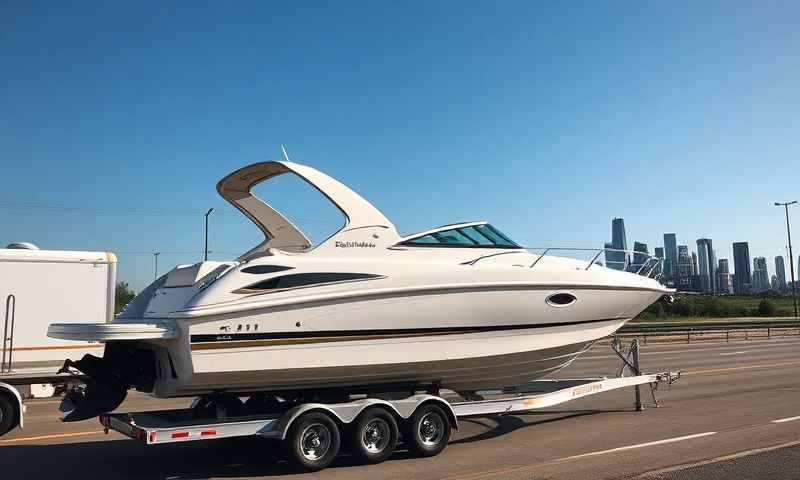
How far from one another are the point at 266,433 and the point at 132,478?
150 centimetres

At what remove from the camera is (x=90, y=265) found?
1186cm

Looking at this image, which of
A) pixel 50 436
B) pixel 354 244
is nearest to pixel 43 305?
pixel 50 436

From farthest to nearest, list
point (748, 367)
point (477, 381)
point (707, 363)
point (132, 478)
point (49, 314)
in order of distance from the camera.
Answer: point (707, 363), point (748, 367), point (49, 314), point (477, 381), point (132, 478)

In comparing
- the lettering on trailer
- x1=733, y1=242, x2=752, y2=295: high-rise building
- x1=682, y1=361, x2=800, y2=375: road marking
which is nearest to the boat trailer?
the lettering on trailer

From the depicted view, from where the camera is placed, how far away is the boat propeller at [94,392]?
762 cm

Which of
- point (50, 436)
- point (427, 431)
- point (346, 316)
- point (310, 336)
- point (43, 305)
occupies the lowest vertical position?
point (50, 436)

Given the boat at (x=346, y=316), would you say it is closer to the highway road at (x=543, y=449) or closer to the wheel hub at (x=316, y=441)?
the wheel hub at (x=316, y=441)

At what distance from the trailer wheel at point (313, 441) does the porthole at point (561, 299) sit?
140 inches

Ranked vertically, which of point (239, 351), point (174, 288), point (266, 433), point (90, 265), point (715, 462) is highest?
point (90, 265)

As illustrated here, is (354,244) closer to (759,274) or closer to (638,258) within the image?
(638,258)

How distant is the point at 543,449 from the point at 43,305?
8.66 metres

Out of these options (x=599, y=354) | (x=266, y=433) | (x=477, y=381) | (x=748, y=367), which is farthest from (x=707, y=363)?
(x=266, y=433)

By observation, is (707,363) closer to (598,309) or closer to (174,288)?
(598,309)

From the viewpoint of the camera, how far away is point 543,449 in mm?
8375
